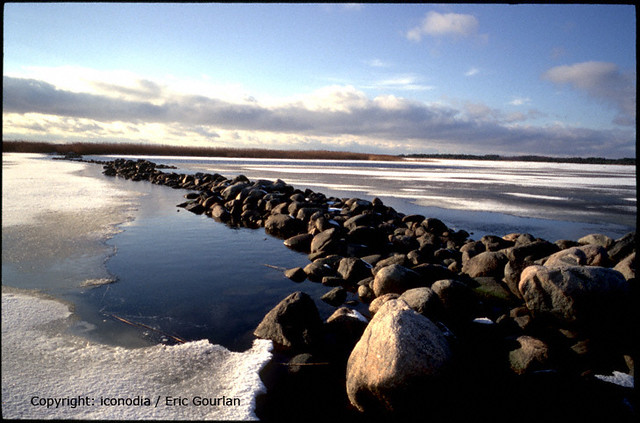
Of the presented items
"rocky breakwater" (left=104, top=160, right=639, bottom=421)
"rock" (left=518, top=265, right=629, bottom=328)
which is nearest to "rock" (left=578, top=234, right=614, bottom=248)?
"rocky breakwater" (left=104, top=160, right=639, bottom=421)

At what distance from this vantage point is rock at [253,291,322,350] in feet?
13.4

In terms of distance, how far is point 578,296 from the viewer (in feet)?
14.2

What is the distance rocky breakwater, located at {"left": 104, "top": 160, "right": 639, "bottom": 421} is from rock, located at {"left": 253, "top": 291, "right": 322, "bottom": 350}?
12mm

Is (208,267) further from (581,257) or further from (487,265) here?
(581,257)

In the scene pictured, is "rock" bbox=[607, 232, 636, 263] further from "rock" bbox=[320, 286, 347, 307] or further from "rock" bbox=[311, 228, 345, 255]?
"rock" bbox=[311, 228, 345, 255]

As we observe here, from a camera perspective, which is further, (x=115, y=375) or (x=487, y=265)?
(x=487, y=265)

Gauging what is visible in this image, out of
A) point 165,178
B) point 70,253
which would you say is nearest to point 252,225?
point 70,253

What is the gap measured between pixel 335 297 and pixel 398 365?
2.43 meters

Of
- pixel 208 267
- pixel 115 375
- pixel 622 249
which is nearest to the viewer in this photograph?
pixel 115 375

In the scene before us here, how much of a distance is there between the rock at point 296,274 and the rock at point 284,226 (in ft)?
11.1

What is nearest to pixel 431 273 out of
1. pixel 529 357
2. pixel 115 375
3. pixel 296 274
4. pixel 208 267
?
pixel 296 274

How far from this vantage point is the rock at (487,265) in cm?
615

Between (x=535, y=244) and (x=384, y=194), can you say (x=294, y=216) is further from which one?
A: (x=384, y=194)

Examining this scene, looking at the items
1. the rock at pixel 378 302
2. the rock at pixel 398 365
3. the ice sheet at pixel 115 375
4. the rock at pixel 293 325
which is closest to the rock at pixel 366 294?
the rock at pixel 378 302
